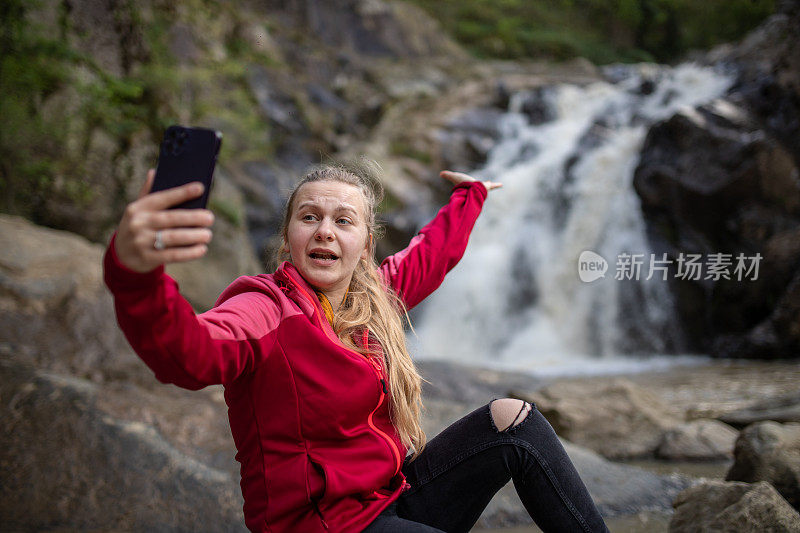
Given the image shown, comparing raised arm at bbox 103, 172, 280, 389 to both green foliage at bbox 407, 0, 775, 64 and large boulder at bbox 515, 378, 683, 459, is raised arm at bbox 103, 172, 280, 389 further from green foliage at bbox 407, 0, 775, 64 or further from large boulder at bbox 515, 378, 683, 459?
green foliage at bbox 407, 0, 775, 64

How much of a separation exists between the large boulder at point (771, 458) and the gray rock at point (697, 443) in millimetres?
799

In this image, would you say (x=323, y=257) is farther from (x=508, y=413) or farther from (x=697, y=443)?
(x=697, y=443)

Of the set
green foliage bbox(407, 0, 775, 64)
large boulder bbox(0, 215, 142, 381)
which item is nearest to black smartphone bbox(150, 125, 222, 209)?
large boulder bbox(0, 215, 142, 381)

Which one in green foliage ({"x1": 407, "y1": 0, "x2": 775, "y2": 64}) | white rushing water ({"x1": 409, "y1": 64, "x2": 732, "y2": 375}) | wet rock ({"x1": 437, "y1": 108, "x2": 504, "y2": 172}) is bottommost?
white rushing water ({"x1": 409, "y1": 64, "x2": 732, "y2": 375})

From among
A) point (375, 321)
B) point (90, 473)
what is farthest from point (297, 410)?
point (90, 473)

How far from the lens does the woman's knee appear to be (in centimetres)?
158

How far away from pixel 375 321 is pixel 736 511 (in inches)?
61.2

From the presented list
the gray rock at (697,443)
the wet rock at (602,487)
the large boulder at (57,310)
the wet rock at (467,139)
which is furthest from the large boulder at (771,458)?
the wet rock at (467,139)

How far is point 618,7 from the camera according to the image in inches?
925

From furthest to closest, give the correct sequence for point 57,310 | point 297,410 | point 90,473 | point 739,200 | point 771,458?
1. point 739,200
2. point 57,310
3. point 771,458
4. point 90,473
5. point 297,410

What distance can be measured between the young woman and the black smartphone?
0.10 ft

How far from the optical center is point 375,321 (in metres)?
1.64

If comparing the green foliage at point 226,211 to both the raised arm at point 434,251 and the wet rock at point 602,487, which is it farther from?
the raised arm at point 434,251

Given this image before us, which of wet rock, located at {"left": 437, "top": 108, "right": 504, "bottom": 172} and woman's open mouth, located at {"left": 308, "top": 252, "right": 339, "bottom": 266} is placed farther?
wet rock, located at {"left": 437, "top": 108, "right": 504, "bottom": 172}
